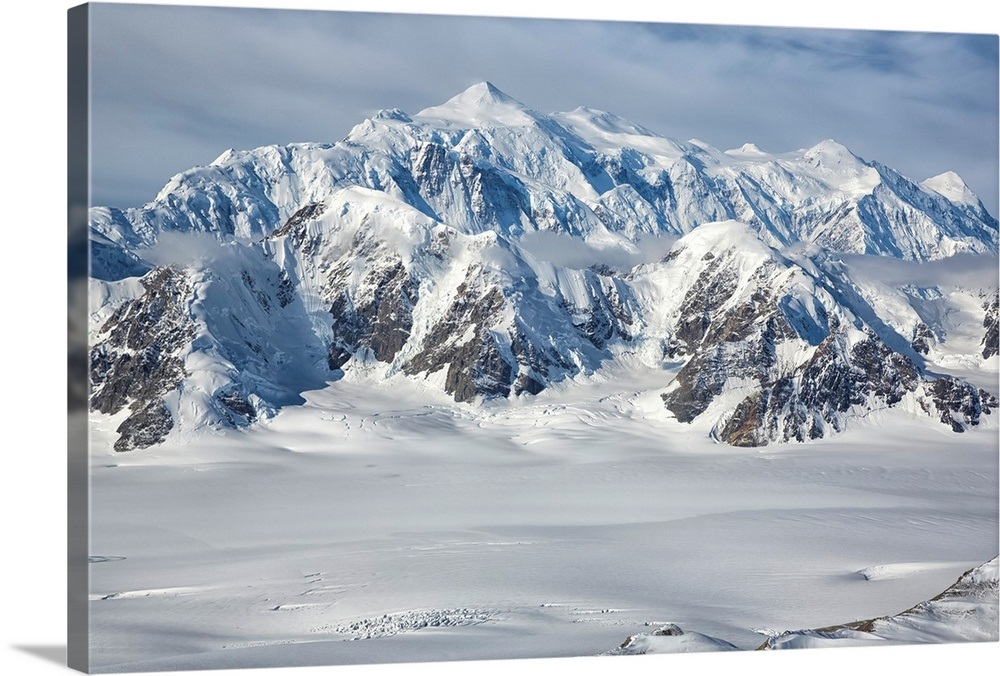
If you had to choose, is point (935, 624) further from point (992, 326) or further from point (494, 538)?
point (494, 538)

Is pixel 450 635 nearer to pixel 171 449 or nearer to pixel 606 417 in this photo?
pixel 171 449

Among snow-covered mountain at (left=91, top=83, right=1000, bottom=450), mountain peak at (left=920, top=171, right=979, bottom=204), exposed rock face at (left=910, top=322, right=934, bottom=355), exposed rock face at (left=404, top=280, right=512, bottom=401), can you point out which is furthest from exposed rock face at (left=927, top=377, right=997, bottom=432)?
exposed rock face at (left=404, top=280, right=512, bottom=401)

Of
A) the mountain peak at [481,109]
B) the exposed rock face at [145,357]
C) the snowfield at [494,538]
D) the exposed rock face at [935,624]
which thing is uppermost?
the mountain peak at [481,109]

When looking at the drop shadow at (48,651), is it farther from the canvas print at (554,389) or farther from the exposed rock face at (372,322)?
the exposed rock face at (372,322)

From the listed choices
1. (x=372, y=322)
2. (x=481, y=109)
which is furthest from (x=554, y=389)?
(x=481, y=109)

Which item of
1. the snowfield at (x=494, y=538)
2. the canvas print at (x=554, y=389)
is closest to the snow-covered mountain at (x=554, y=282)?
the canvas print at (x=554, y=389)

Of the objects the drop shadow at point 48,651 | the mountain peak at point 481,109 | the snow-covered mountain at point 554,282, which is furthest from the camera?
the snow-covered mountain at point 554,282

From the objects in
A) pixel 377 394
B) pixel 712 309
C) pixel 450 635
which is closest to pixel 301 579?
pixel 450 635

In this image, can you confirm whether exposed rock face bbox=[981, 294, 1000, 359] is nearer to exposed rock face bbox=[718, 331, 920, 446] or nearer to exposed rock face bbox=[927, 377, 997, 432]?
exposed rock face bbox=[927, 377, 997, 432]
